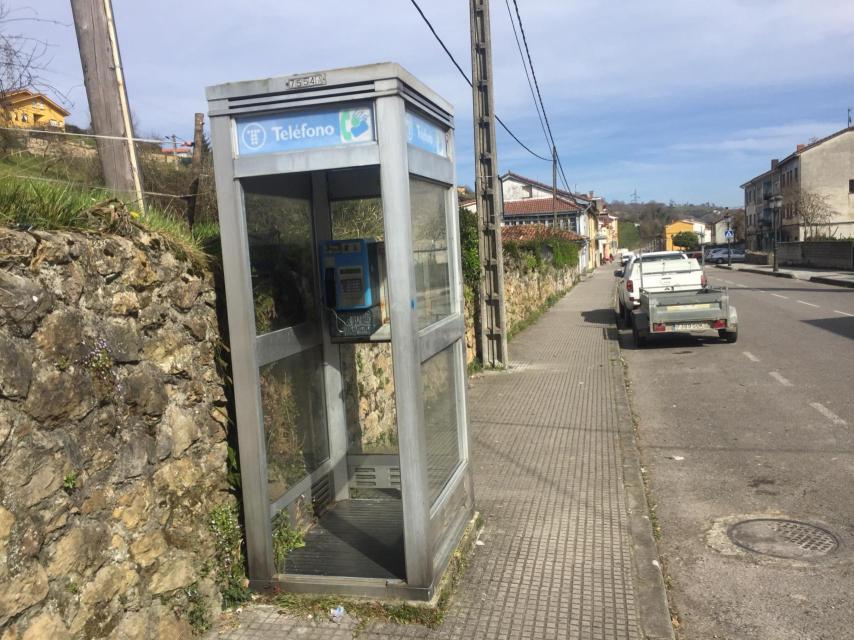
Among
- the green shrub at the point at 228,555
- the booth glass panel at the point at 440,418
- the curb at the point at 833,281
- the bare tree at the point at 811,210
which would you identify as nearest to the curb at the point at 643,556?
the booth glass panel at the point at 440,418

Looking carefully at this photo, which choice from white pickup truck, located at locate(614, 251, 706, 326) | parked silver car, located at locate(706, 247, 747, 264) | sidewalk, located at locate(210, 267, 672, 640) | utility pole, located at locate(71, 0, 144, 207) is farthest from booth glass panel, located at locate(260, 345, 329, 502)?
parked silver car, located at locate(706, 247, 747, 264)

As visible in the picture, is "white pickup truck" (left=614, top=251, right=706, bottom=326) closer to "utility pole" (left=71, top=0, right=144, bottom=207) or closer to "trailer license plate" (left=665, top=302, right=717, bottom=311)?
"trailer license plate" (left=665, top=302, right=717, bottom=311)

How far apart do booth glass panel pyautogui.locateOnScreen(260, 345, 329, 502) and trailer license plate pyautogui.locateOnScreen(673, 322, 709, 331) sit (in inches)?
411

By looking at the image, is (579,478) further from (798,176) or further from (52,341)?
(798,176)

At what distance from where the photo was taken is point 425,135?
4430mm

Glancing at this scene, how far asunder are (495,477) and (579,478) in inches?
28.5

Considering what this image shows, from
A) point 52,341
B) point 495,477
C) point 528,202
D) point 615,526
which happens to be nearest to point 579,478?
point 495,477

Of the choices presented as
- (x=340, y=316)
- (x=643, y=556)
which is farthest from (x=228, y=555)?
(x=643, y=556)

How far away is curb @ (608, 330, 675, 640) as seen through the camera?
3.97m

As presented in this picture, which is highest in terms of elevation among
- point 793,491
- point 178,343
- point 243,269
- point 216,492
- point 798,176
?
point 798,176

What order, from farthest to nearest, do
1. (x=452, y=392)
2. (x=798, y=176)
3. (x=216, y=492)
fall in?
(x=798, y=176) → (x=452, y=392) → (x=216, y=492)

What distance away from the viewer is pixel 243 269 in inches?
159

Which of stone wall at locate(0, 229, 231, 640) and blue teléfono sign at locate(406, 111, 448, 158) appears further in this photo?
blue teléfono sign at locate(406, 111, 448, 158)

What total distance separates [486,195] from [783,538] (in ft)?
25.5
